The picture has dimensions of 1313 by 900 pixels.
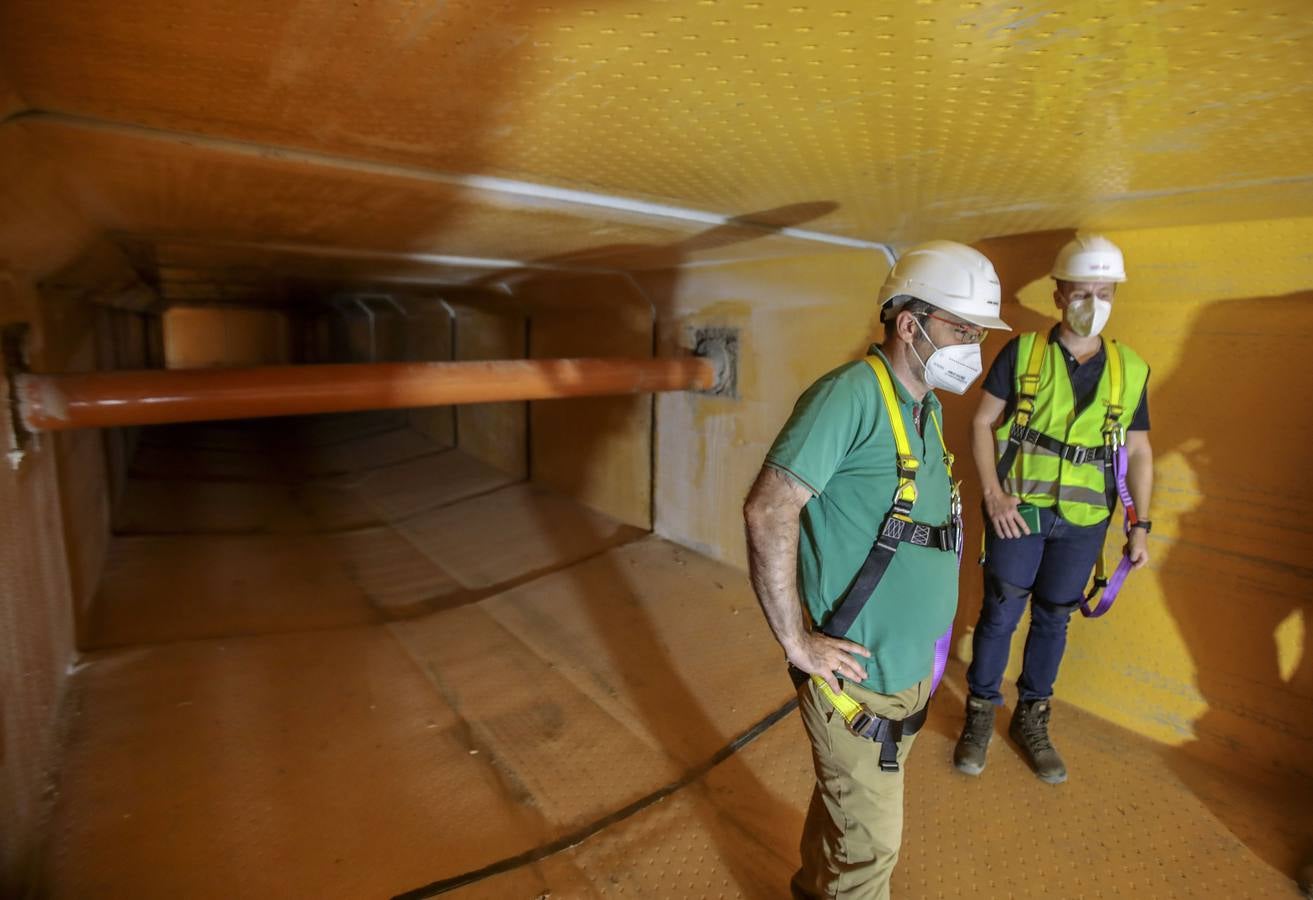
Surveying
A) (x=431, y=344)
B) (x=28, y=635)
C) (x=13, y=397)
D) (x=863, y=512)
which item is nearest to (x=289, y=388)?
(x=13, y=397)

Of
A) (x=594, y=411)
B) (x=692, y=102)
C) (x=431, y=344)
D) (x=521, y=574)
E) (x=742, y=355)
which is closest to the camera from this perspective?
(x=692, y=102)

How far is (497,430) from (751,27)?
6108mm

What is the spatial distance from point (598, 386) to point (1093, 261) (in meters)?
2.27

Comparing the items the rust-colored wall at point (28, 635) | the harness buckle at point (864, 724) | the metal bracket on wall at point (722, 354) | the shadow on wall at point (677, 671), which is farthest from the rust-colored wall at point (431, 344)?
the harness buckle at point (864, 724)

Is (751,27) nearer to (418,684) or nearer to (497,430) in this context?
(418,684)

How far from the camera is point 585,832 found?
216 cm

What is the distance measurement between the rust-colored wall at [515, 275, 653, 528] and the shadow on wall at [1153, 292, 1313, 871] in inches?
126

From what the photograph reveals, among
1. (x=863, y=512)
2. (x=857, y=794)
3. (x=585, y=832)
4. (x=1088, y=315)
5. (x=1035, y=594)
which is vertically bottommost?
(x=585, y=832)

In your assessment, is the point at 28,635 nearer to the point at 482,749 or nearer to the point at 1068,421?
the point at 482,749

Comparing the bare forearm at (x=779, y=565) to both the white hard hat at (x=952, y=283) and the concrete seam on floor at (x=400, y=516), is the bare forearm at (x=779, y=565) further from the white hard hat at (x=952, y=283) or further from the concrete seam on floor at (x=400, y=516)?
the concrete seam on floor at (x=400, y=516)

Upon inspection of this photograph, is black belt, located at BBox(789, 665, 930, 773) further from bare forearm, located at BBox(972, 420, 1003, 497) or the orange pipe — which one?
the orange pipe

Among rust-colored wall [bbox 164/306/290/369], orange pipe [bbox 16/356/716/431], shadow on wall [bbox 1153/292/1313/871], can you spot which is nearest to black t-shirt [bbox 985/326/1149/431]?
shadow on wall [bbox 1153/292/1313/871]

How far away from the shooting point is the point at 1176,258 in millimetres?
2340

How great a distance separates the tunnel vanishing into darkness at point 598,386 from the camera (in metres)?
1.10
